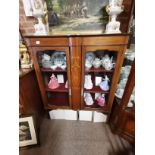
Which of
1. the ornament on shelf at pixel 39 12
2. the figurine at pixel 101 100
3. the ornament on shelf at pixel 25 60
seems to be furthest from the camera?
the figurine at pixel 101 100

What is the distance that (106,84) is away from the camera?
5.33ft

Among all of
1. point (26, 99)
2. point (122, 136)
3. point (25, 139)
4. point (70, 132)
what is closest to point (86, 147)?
point (70, 132)

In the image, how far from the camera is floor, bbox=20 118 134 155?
1.53 meters

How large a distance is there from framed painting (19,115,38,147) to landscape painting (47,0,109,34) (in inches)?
43.7

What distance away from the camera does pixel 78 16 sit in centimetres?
152

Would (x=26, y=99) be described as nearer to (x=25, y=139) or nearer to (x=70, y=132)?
(x=25, y=139)

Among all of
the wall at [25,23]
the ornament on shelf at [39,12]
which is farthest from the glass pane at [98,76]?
the wall at [25,23]

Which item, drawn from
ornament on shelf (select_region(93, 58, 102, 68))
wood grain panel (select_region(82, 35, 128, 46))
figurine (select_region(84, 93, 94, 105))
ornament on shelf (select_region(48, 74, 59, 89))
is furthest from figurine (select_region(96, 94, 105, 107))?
wood grain panel (select_region(82, 35, 128, 46))

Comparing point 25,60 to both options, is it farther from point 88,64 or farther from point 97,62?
point 97,62

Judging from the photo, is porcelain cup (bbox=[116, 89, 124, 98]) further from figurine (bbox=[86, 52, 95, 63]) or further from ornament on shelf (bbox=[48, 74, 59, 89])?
ornament on shelf (bbox=[48, 74, 59, 89])

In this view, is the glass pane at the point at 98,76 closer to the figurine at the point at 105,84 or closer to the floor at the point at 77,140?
the figurine at the point at 105,84

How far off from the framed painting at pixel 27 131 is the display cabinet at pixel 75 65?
36 cm

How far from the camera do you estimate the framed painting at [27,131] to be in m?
1.44
